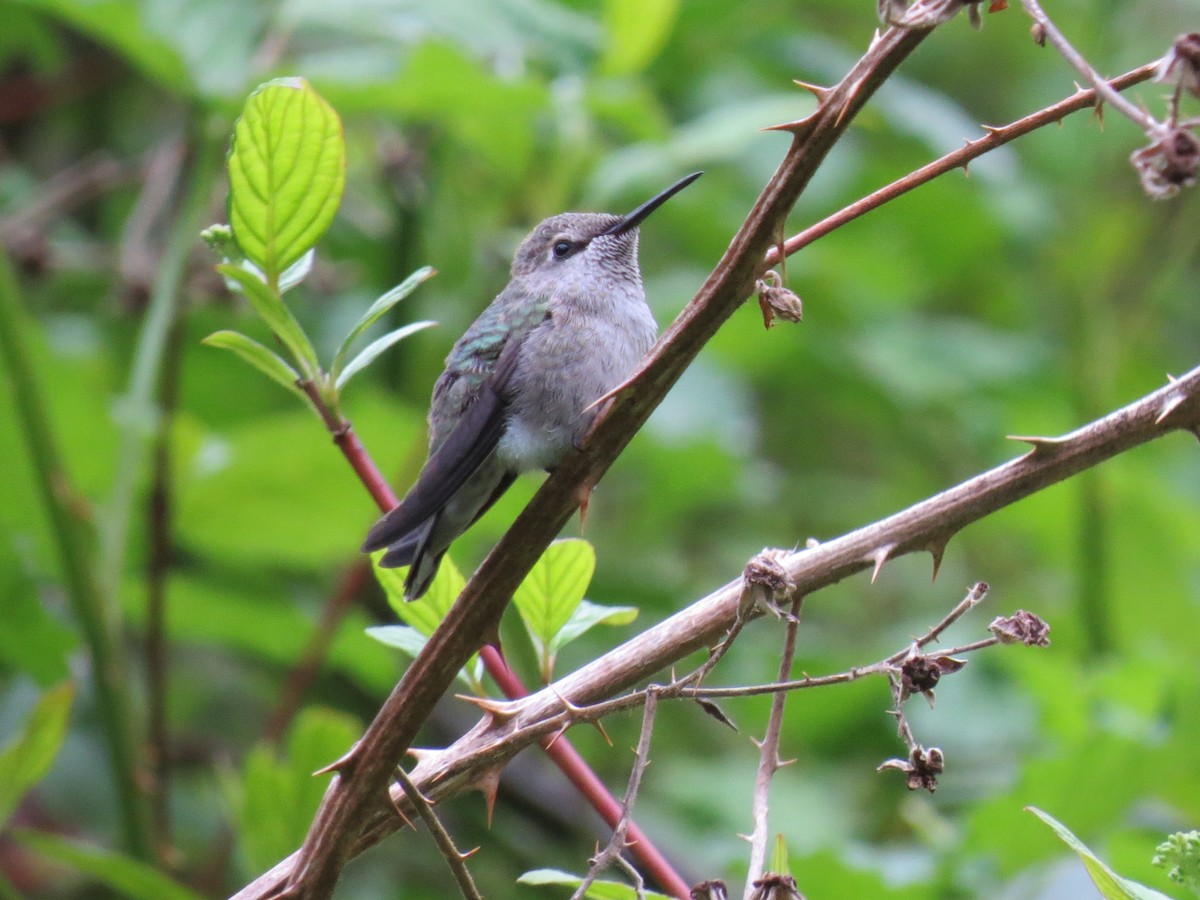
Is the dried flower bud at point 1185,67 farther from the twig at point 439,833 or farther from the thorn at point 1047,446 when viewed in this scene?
the twig at point 439,833

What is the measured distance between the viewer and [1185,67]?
102 cm

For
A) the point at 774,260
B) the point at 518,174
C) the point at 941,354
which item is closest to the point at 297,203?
the point at 774,260

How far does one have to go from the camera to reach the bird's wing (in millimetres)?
1798

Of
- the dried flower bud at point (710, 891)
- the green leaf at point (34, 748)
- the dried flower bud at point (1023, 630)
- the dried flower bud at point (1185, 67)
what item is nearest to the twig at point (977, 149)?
the dried flower bud at point (1185, 67)

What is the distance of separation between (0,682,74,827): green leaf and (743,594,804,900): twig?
1004 millimetres

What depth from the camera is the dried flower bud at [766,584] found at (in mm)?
1276

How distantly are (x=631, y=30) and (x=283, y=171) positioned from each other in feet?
6.91

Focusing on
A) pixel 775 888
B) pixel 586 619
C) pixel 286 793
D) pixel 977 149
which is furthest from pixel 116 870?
pixel 977 149

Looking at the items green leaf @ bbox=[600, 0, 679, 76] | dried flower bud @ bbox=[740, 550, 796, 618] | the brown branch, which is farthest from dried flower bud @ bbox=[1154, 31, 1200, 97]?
green leaf @ bbox=[600, 0, 679, 76]

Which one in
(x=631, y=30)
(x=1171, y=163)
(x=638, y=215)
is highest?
(x=631, y=30)

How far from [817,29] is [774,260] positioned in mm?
5764

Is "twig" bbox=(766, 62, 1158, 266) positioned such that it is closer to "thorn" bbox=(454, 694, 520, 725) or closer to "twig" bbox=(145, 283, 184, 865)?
"thorn" bbox=(454, 694, 520, 725)

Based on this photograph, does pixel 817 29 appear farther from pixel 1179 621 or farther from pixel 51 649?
pixel 51 649

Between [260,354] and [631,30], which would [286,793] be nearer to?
[260,354]
